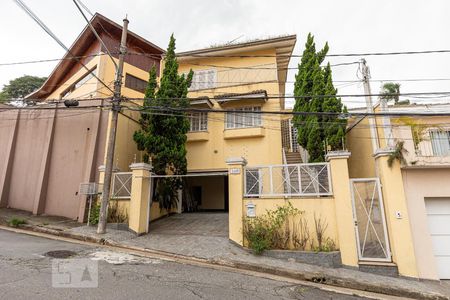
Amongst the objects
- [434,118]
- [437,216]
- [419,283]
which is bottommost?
[419,283]

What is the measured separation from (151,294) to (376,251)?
228 inches

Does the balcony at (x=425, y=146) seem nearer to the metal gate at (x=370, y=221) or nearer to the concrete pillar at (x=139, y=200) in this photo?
the metal gate at (x=370, y=221)

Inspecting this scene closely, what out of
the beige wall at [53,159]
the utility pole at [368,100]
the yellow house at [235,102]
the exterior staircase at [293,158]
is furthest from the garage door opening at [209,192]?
the utility pole at [368,100]

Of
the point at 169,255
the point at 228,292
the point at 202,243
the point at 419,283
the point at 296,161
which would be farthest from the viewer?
the point at 296,161

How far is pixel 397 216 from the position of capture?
657 cm

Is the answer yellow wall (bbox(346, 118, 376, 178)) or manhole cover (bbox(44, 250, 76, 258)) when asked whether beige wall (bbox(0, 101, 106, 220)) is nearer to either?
manhole cover (bbox(44, 250, 76, 258))

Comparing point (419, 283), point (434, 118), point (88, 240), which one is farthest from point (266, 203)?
point (434, 118)

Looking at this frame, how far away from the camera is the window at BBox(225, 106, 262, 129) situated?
1335 centimetres

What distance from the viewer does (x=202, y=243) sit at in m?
8.23

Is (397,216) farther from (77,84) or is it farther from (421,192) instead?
(77,84)

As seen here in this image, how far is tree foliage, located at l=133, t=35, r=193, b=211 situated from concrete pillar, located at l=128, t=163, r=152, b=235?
152 cm

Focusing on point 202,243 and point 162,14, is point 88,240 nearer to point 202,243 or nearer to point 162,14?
point 202,243

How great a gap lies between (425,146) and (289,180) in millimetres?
4623

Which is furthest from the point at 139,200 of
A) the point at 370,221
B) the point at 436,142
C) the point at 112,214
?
the point at 436,142
